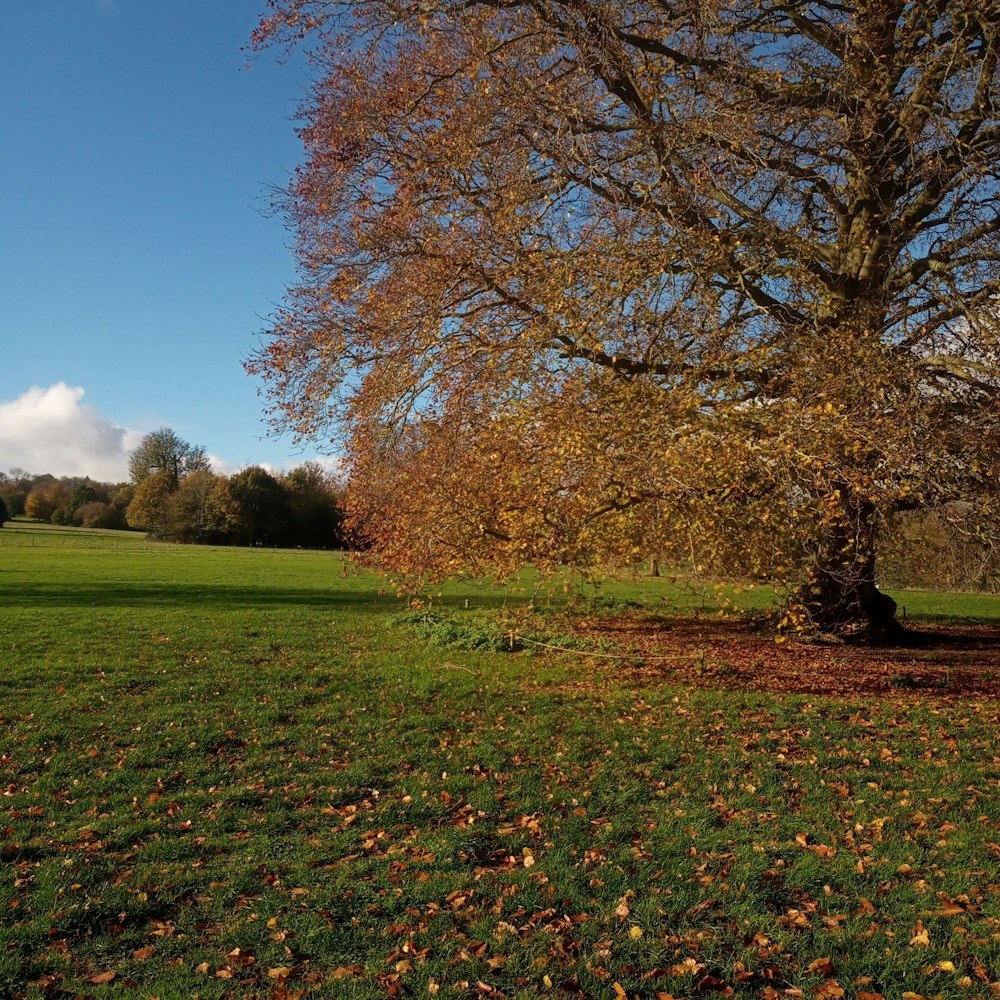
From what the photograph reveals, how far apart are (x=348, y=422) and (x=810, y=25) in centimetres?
1052

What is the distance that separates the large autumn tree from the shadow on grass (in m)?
12.2

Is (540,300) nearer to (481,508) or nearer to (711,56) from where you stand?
(481,508)

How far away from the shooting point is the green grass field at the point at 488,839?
4.44 m

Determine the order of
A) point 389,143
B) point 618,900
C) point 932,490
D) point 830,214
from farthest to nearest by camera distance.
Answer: point 830,214 → point 389,143 → point 932,490 → point 618,900

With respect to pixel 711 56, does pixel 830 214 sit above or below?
below

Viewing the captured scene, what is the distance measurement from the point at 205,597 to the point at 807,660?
20437 mm

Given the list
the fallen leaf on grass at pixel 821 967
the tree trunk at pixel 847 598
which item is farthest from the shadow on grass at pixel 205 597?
the fallen leaf on grass at pixel 821 967

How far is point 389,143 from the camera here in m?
13.4

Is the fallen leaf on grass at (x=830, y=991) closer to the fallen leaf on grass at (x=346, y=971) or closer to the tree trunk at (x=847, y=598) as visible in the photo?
the fallen leaf on grass at (x=346, y=971)

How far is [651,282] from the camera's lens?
12461 mm

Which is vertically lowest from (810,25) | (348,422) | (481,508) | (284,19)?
(481,508)

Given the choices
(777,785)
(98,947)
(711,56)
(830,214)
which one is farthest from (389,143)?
(98,947)

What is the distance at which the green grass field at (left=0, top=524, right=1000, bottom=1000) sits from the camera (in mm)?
4438

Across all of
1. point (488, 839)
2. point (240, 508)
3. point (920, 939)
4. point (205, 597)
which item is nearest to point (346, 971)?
point (488, 839)
